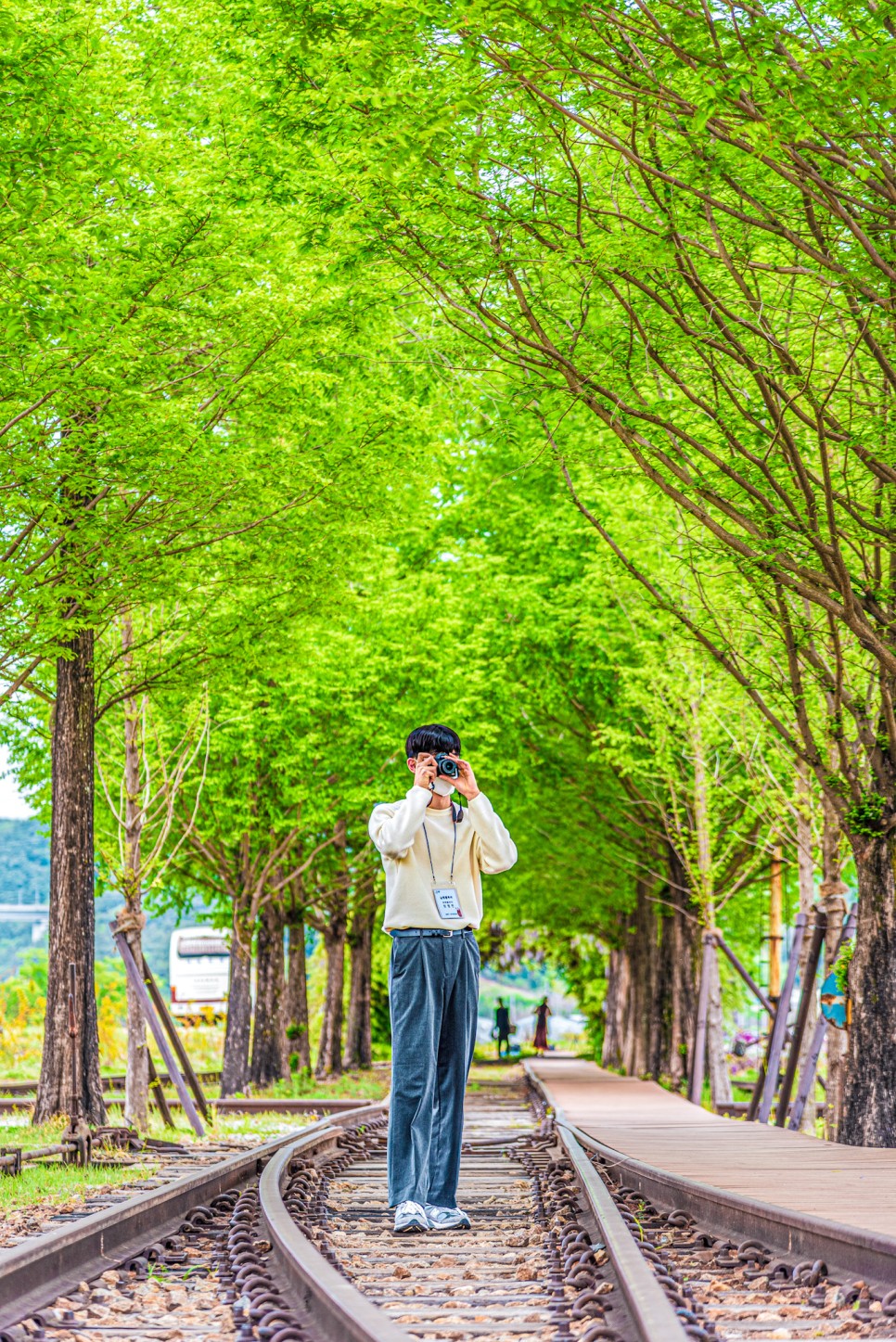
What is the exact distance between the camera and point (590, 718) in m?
28.0

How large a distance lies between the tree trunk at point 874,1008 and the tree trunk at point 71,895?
686cm

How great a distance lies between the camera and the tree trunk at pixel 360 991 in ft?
109

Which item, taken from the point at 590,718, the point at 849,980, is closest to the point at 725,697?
the point at 590,718

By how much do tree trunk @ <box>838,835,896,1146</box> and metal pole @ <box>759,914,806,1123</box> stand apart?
5.40 meters

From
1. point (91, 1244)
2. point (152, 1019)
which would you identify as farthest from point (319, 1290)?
point (152, 1019)

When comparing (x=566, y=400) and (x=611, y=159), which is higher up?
(x=611, y=159)

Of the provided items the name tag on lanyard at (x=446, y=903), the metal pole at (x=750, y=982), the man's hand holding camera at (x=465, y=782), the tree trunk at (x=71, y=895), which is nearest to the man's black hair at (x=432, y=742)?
the man's hand holding camera at (x=465, y=782)

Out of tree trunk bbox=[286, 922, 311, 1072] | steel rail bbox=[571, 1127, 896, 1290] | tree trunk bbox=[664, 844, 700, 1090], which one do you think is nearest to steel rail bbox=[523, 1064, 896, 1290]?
steel rail bbox=[571, 1127, 896, 1290]

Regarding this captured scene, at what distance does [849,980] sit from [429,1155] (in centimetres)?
670

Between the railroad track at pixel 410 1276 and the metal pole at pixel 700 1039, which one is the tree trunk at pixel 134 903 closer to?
the railroad track at pixel 410 1276

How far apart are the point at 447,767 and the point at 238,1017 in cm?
1972


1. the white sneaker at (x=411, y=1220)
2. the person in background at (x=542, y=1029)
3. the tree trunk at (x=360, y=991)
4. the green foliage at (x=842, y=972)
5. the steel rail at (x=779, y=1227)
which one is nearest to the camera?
the steel rail at (x=779, y=1227)

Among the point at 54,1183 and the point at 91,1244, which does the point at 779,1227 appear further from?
the point at 54,1183

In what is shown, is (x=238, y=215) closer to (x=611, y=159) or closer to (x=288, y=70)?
(x=288, y=70)
